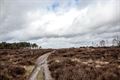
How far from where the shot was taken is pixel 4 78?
2842 centimetres

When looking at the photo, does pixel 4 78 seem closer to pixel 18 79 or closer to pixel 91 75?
pixel 18 79

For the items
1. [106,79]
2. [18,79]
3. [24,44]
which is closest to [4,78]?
[18,79]

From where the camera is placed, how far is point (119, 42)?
198 metres

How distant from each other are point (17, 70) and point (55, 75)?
8965 mm

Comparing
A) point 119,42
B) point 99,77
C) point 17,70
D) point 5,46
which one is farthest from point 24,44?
point 99,77

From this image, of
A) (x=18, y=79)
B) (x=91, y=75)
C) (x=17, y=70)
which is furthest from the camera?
(x=17, y=70)

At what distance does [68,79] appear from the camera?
2470 cm

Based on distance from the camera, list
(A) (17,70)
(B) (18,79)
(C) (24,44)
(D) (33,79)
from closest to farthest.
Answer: (D) (33,79), (B) (18,79), (A) (17,70), (C) (24,44)

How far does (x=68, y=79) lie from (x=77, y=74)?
1.91 metres

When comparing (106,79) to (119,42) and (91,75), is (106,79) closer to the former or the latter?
(91,75)

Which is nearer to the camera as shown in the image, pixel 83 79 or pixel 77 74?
pixel 83 79

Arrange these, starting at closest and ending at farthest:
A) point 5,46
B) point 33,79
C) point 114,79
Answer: point 114,79 → point 33,79 → point 5,46

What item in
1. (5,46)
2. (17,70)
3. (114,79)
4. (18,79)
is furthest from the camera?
(5,46)

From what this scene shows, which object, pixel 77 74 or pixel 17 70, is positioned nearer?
pixel 77 74
